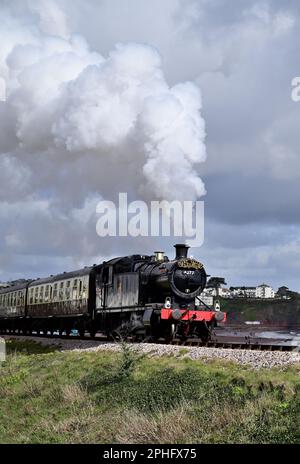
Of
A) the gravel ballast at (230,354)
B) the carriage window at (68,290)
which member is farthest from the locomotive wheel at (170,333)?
the carriage window at (68,290)

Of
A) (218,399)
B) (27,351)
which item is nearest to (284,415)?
(218,399)

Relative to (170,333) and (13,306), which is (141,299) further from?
(13,306)

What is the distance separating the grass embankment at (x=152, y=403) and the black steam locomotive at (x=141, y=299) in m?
3.67

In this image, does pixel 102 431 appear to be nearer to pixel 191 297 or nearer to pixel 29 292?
pixel 191 297

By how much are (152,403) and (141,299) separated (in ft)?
39.7

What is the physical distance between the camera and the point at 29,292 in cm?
4488

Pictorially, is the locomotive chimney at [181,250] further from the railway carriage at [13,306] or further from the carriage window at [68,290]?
the railway carriage at [13,306]

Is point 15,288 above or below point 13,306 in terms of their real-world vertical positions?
above

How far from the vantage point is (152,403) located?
1484cm

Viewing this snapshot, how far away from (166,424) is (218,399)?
1627mm

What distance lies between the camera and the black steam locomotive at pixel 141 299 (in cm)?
2559

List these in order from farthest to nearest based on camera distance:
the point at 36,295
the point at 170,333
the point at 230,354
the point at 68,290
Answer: the point at 36,295, the point at 68,290, the point at 170,333, the point at 230,354

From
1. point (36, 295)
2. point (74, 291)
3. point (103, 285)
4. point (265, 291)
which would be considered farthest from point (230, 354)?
point (265, 291)

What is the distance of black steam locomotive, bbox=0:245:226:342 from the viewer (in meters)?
25.6
